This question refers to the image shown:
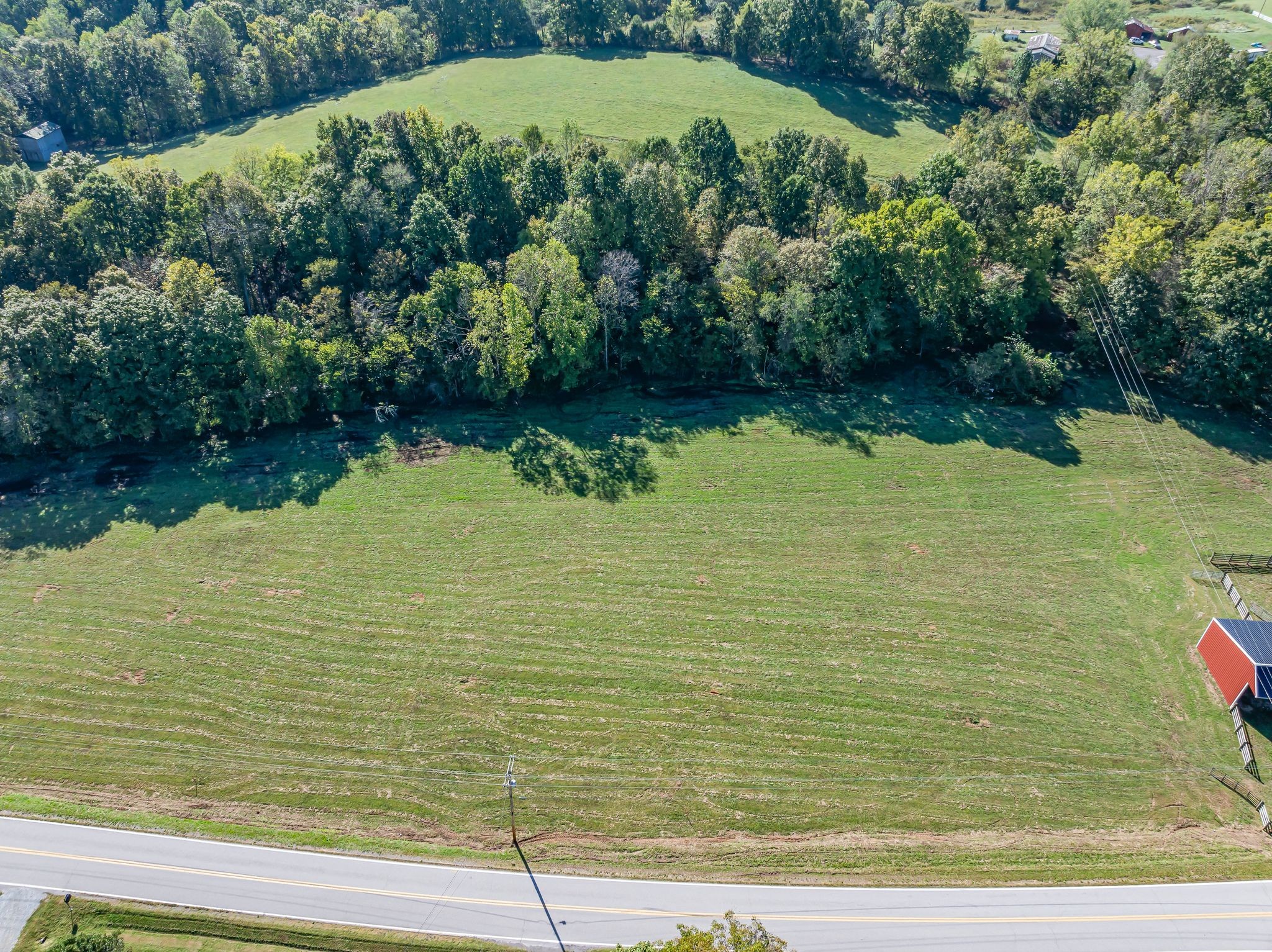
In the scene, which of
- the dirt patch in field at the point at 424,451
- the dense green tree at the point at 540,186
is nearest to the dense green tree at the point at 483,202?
the dense green tree at the point at 540,186

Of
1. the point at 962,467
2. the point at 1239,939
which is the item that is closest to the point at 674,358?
the point at 962,467

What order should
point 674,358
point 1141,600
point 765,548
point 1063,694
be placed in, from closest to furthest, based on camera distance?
point 1063,694 < point 1141,600 < point 765,548 < point 674,358

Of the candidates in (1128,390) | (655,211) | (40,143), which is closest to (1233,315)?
(1128,390)

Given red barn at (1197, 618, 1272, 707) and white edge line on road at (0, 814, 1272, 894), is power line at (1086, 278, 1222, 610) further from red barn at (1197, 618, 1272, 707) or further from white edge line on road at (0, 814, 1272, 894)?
white edge line on road at (0, 814, 1272, 894)

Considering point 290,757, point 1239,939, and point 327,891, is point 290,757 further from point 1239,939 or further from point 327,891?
point 1239,939

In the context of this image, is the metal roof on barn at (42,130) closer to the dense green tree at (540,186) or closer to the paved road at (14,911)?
the dense green tree at (540,186)

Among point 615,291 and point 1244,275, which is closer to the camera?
point 1244,275

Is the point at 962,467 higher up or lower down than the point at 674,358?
lower down

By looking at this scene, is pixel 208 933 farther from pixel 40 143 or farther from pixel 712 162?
pixel 40 143
